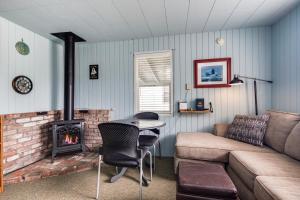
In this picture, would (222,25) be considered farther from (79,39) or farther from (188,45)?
(79,39)

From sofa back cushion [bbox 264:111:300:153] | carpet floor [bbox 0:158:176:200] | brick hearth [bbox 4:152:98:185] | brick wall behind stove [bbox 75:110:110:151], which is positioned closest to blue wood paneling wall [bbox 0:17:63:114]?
brick wall behind stove [bbox 75:110:110:151]

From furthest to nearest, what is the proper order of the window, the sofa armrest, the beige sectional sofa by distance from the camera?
the window < the sofa armrest < the beige sectional sofa

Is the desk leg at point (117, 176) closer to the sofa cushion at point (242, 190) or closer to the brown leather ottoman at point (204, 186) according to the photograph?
the brown leather ottoman at point (204, 186)

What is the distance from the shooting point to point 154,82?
343cm

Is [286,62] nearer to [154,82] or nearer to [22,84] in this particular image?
[154,82]

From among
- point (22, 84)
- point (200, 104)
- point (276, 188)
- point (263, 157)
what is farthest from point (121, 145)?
point (22, 84)

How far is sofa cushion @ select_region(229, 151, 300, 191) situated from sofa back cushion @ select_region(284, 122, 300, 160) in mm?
60

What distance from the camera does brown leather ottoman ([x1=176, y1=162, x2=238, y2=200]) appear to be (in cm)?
129

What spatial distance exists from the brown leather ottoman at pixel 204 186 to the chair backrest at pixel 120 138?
0.58 m

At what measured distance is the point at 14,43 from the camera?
2.65 meters

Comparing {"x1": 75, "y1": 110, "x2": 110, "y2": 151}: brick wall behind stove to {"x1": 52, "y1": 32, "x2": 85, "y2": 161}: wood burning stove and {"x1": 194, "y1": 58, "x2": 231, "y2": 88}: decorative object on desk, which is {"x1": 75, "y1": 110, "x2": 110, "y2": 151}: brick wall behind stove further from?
{"x1": 194, "y1": 58, "x2": 231, "y2": 88}: decorative object on desk

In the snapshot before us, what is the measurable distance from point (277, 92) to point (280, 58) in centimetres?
57

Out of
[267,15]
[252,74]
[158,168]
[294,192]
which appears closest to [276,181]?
[294,192]

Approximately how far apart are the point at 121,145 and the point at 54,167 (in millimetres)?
1626
